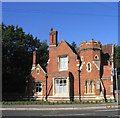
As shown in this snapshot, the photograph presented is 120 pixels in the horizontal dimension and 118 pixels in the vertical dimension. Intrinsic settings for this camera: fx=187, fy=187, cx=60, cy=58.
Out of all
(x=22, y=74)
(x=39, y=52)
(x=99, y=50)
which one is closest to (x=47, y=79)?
(x=22, y=74)

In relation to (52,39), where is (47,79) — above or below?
below

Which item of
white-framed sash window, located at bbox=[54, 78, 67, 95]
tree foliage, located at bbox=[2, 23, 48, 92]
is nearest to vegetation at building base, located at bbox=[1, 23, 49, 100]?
tree foliage, located at bbox=[2, 23, 48, 92]

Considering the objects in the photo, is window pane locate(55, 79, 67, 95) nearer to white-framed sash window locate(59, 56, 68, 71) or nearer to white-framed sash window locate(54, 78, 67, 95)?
white-framed sash window locate(54, 78, 67, 95)

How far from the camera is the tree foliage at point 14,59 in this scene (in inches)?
1363

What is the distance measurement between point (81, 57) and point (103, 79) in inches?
193

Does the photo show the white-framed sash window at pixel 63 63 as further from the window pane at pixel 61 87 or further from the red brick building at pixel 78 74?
the window pane at pixel 61 87

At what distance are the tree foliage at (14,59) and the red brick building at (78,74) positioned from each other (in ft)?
19.6

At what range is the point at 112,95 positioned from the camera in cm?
2694

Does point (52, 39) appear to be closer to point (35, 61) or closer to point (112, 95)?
point (35, 61)

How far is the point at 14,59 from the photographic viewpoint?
3791 cm

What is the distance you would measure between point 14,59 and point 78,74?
49.1 feet

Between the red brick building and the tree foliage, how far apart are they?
5979 mm

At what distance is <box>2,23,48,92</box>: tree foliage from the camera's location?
114ft

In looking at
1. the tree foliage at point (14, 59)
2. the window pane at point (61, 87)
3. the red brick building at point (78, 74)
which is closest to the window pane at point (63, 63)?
the red brick building at point (78, 74)
